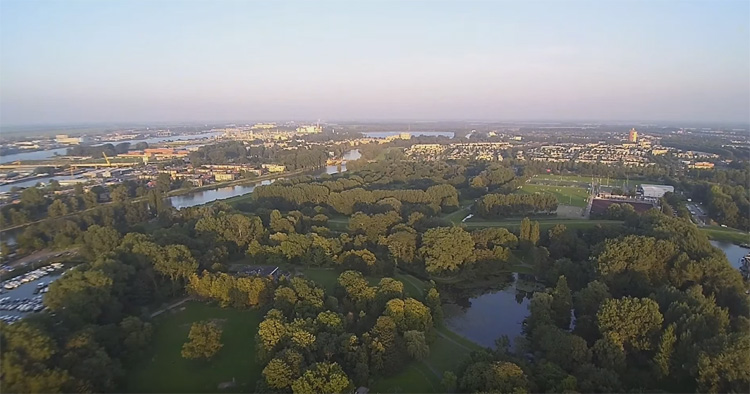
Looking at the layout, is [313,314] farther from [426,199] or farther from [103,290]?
[426,199]

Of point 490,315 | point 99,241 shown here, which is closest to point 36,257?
point 99,241

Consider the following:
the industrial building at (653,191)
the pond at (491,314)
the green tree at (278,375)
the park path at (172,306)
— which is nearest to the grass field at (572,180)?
the industrial building at (653,191)

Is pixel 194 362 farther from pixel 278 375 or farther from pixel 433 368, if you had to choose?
pixel 433 368

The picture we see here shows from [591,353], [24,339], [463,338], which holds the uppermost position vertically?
[24,339]

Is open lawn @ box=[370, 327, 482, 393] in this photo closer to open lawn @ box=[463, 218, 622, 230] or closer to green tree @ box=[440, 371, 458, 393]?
green tree @ box=[440, 371, 458, 393]

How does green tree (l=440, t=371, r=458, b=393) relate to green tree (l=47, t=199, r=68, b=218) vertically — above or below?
below

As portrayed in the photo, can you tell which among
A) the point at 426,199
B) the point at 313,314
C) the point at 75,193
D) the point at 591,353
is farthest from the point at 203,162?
the point at 591,353

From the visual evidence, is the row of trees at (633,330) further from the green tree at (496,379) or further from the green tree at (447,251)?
the green tree at (447,251)

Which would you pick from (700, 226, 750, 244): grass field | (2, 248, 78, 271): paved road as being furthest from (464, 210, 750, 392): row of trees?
(2, 248, 78, 271): paved road
